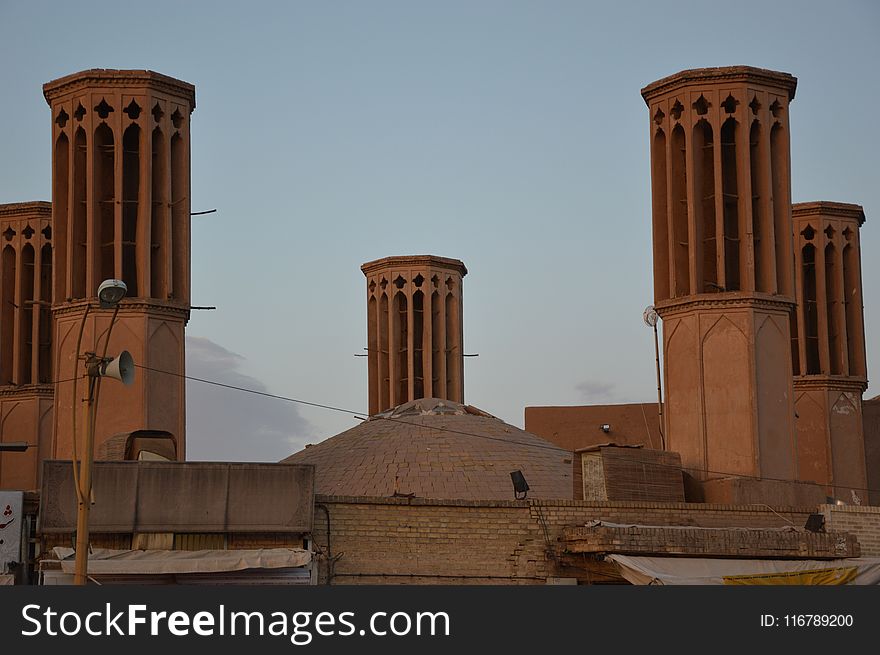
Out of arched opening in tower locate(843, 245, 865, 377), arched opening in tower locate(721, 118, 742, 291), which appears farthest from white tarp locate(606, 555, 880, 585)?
arched opening in tower locate(843, 245, 865, 377)

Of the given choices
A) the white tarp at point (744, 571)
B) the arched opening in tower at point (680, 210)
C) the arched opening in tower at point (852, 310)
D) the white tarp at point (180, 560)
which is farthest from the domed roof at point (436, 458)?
the arched opening in tower at point (852, 310)

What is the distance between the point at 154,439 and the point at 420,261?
22849 millimetres

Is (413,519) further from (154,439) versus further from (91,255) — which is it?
(91,255)

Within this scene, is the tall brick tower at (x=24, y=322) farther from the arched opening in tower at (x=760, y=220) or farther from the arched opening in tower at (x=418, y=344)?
the arched opening in tower at (x=760, y=220)

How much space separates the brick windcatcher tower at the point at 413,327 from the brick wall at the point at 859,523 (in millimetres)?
23438

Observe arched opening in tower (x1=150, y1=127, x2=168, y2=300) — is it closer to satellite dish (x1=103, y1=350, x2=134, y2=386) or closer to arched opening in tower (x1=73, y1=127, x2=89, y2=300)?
arched opening in tower (x1=73, y1=127, x2=89, y2=300)

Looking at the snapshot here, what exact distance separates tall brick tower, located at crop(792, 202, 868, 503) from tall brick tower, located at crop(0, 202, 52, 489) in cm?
2106

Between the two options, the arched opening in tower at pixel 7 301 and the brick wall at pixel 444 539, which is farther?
the arched opening in tower at pixel 7 301

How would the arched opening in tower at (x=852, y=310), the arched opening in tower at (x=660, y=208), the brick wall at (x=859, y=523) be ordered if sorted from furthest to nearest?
the arched opening in tower at (x=852, y=310) → the arched opening in tower at (x=660, y=208) → the brick wall at (x=859, y=523)

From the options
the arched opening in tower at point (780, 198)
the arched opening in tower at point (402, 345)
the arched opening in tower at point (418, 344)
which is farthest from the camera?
the arched opening in tower at point (418, 344)

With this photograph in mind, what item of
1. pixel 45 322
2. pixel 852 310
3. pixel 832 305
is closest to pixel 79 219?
pixel 45 322

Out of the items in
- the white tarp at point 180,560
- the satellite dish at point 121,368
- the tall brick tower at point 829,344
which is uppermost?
the tall brick tower at point 829,344

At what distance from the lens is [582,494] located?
29.6m

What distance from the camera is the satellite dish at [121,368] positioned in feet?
63.3
